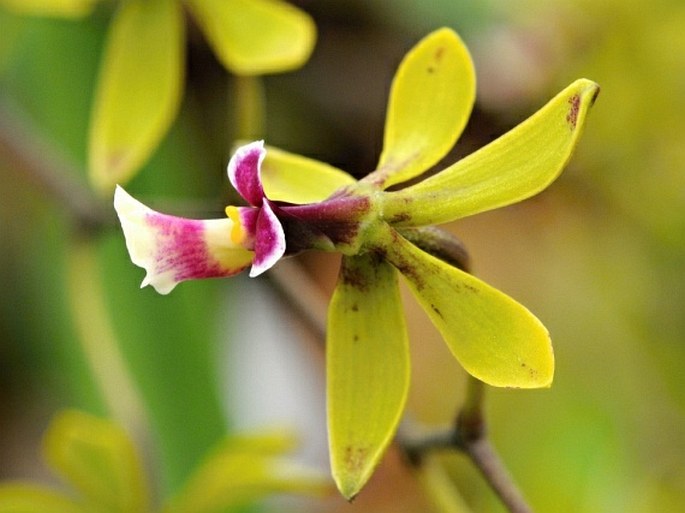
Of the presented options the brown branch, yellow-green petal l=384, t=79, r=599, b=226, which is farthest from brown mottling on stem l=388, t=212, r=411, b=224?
the brown branch

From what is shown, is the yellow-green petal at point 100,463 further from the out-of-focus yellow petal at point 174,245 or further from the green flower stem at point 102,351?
the out-of-focus yellow petal at point 174,245

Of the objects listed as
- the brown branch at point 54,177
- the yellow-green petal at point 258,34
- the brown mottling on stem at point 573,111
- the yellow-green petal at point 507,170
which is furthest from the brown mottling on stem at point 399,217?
the brown branch at point 54,177

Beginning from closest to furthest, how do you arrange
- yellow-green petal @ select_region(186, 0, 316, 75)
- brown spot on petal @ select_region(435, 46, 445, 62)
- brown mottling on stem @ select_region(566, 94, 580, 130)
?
brown mottling on stem @ select_region(566, 94, 580, 130) < brown spot on petal @ select_region(435, 46, 445, 62) < yellow-green petal @ select_region(186, 0, 316, 75)

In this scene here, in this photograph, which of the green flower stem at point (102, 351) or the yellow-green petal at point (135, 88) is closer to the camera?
the yellow-green petal at point (135, 88)

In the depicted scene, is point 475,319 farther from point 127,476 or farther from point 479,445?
point 127,476

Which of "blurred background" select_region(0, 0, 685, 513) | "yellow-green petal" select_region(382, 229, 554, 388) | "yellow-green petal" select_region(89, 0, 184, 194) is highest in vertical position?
"yellow-green petal" select_region(382, 229, 554, 388)

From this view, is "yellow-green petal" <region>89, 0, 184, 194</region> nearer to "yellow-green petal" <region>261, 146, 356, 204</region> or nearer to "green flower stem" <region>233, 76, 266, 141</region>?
"green flower stem" <region>233, 76, 266, 141</region>
